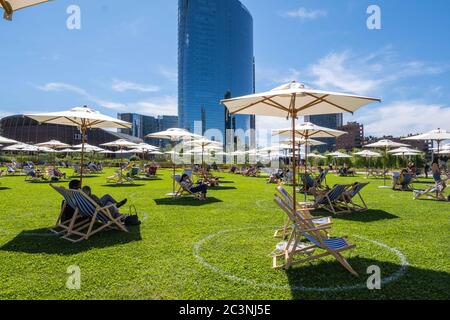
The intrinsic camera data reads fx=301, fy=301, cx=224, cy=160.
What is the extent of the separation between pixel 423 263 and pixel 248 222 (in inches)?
140

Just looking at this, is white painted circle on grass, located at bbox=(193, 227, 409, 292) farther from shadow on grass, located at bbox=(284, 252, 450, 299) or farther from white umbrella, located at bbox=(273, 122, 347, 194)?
white umbrella, located at bbox=(273, 122, 347, 194)

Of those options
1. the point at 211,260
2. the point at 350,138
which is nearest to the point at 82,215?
the point at 211,260

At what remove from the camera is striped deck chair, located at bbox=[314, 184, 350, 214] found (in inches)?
329

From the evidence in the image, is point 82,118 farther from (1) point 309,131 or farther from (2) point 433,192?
(2) point 433,192

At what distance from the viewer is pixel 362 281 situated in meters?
3.80

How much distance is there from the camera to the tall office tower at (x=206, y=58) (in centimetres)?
10175

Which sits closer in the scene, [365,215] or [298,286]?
[298,286]

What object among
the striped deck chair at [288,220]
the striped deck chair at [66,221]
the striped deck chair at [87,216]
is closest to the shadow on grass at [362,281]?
the striped deck chair at [288,220]

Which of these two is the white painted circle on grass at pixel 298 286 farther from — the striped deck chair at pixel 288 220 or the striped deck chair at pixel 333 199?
the striped deck chair at pixel 333 199

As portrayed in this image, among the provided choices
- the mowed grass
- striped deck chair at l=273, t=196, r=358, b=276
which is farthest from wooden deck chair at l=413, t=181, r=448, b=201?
striped deck chair at l=273, t=196, r=358, b=276

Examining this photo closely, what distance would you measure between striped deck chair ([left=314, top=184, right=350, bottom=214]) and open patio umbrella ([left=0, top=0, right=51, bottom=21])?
7.59m

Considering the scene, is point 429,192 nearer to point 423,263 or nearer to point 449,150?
point 423,263

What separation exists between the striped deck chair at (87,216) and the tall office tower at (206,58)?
308 feet

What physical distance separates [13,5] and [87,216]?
158 inches
